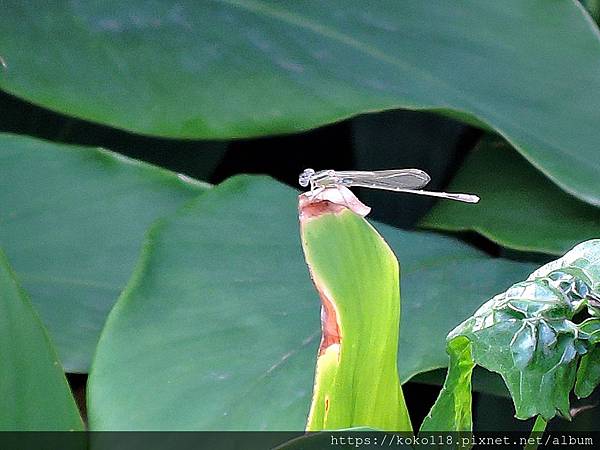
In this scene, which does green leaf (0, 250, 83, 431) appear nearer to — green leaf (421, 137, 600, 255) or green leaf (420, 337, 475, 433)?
green leaf (420, 337, 475, 433)

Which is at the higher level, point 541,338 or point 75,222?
point 541,338

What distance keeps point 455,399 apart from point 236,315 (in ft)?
0.55

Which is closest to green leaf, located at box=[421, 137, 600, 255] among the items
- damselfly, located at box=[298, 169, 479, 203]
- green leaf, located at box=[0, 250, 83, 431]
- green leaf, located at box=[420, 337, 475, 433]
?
damselfly, located at box=[298, 169, 479, 203]

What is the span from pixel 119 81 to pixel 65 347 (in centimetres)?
24

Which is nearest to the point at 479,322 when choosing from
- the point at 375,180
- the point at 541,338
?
the point at 541,338

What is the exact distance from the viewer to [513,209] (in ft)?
2.28

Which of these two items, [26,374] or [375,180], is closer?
[26,374]

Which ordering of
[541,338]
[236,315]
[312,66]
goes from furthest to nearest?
[312,66]
[236,315]
[541,338]

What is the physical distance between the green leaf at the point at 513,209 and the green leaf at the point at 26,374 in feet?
1.26

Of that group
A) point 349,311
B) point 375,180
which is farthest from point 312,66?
point 349,311

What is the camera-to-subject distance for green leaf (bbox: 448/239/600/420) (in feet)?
1.19

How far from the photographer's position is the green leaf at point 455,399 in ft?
1.33

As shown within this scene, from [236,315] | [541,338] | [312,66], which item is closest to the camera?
[541,338]

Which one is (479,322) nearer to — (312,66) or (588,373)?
(588,373)
